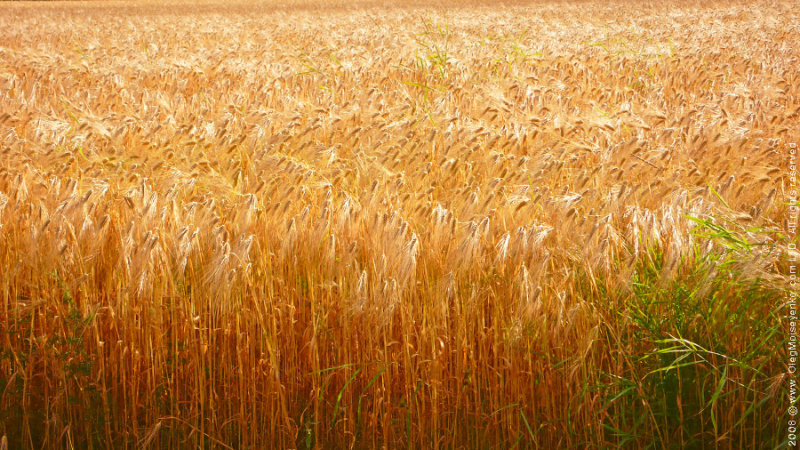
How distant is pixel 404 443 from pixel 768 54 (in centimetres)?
705

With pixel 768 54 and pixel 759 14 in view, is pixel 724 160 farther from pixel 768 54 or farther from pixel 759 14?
pixel 759 14

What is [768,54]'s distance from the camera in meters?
7.34

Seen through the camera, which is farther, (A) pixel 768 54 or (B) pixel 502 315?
(A) pixel 768 54

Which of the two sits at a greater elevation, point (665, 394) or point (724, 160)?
point (724, 160)

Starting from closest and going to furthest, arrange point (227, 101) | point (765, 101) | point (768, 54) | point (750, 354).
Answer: point (750, 354), point (765, 101), point (227, 101), point (768, 54)

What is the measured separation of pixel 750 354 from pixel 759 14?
13859 mm

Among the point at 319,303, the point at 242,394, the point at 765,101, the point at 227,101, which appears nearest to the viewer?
the point at 242,394

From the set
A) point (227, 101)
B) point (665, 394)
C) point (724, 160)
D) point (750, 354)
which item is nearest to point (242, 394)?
point (665, 394)

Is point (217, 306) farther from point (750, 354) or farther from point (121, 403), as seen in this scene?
point (750, 354)

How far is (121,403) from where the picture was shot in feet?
7.43

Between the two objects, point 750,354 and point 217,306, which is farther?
point 217,306

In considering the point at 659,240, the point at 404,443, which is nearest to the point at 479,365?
the point at 404,443

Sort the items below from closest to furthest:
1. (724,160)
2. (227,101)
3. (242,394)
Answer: (242,394) < (724,160) < (227,101)

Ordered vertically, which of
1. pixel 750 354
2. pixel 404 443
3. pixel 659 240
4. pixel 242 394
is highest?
pixel 659 240
